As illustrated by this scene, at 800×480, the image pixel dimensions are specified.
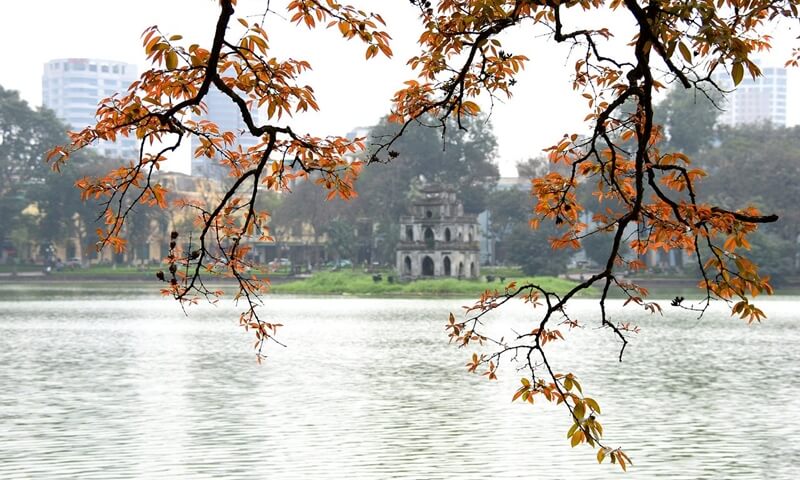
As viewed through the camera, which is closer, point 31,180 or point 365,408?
point 365,408

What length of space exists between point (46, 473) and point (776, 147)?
6355cm

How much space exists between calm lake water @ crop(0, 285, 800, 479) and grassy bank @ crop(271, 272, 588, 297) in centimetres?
2753

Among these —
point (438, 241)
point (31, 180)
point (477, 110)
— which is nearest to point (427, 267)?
point (438, 241)

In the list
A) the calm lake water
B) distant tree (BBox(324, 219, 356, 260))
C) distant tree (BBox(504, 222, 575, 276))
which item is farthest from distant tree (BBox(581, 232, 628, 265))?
the calm lake water

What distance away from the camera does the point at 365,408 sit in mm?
16781

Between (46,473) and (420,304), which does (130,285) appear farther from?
(46,473)

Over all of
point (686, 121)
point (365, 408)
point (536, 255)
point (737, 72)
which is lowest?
point (365, 408)

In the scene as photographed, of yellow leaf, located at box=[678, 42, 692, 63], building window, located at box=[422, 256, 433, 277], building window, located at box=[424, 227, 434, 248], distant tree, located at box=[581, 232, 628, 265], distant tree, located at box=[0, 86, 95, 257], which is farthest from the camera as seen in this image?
distant tree, located at box=[0, 86, 95, 257]

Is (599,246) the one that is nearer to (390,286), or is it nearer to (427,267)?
(427,267)

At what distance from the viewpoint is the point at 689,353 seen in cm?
2655

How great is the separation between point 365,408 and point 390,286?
44.9 m

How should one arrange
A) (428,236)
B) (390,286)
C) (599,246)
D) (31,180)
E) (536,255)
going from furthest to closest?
(31,180) → (599,246) → (536,255) → (428,236) → (390,286)

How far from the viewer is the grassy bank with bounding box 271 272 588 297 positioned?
197ft

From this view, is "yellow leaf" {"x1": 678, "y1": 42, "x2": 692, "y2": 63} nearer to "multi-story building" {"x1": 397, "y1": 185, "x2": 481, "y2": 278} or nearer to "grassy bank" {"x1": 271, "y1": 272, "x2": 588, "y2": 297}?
"grassy bank" {"x1": 271, "y1": 272, "x2": 588, "y2": 297}
